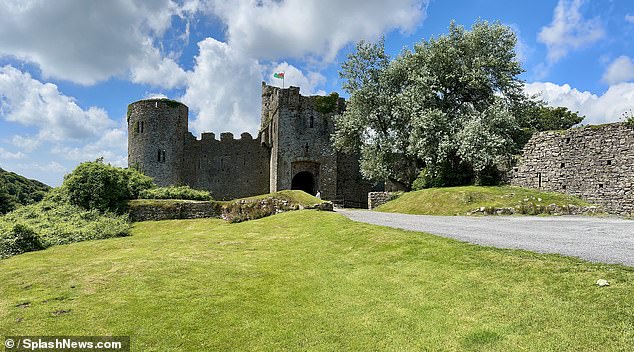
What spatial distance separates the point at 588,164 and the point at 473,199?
5832 mm

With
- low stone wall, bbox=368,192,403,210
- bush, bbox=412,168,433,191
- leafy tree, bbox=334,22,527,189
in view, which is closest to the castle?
leafy tree, bbox=334,22,527,189

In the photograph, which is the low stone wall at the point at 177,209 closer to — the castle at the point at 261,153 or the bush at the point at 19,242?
the bush at the point at 19,242

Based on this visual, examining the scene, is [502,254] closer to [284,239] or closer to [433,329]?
[433,329]

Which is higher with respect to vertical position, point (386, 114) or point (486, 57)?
point (486, 57)

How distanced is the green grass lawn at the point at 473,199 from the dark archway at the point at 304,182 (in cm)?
1646

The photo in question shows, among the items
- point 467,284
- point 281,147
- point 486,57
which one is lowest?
point 467,284

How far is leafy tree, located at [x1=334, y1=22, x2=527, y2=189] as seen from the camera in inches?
966

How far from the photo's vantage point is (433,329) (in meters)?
4.71

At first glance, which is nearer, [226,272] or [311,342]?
[311,342]

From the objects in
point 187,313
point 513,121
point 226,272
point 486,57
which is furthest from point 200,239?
point 486,57

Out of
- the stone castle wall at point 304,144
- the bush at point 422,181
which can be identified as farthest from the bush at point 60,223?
the bush at point 422,181

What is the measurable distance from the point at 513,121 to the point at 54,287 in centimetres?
2483

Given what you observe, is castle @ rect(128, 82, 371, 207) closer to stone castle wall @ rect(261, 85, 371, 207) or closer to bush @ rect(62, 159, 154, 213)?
stone castle wall @ rect(261, 85, 371, 207)

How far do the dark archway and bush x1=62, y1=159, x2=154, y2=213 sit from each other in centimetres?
1873
